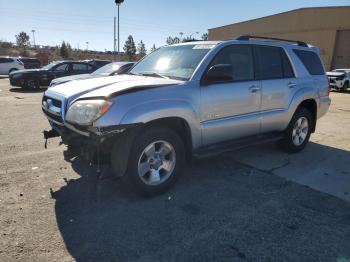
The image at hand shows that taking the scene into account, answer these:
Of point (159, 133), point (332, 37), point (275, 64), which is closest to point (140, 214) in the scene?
point (159, 133)

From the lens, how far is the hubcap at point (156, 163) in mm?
3965

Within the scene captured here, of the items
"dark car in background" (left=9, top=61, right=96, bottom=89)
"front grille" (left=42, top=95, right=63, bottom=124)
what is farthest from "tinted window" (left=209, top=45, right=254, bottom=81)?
"dark car in background" (left=9, top=61, right=96, bottom=89)

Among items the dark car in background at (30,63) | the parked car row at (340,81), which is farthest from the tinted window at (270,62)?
the dark car in background at (30,63)

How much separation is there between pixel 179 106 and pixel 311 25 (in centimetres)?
3478

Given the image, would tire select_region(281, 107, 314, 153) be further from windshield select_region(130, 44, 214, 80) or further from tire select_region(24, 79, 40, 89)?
tire select_region(24, 79, 40, 89)

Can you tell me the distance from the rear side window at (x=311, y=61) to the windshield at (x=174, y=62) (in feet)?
7.29

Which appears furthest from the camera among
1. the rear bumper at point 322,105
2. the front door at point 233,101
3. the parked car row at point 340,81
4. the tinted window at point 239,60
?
the parked car row at point 340,81

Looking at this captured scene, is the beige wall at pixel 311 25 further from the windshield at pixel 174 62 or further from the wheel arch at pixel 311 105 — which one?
the windshield at pixel 174 62

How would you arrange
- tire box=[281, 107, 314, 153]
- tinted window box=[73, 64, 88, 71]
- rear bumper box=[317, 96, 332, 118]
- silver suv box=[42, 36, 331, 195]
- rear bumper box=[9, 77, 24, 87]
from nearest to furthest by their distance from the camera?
silver suv box=[42, 36, 331, 195], tire box=[281, 107, 314, 153], rear bumper box=[317, 96, 332, 118], rear bumper box=[9, 77, 24, 87], tinted window box=[73, 64, 88, 71]

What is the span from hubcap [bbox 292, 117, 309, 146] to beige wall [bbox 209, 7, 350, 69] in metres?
30.0

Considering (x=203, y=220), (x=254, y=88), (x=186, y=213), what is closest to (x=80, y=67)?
(x=254, y=88)

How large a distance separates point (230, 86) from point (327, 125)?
18.6 ft

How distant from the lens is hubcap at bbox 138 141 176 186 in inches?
156

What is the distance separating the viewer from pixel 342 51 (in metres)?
31.9
